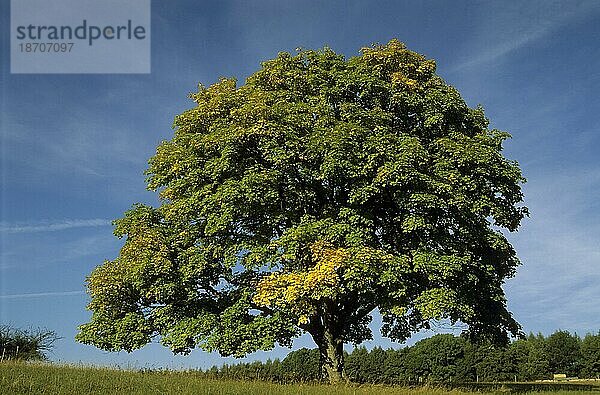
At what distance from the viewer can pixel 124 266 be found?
87.1 feet

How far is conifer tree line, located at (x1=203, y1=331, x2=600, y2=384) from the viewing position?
198 feet

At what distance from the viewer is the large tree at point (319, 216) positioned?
2414cm

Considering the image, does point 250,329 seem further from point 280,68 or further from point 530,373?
point 530,373

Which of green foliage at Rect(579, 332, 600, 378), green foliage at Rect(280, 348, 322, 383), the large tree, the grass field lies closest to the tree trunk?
the large tree

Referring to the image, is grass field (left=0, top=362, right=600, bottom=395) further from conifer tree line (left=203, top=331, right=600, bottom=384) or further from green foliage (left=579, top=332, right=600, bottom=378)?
green foliage (left=579, top=332, right=600, bottom=378)

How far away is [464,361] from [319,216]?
40820mm

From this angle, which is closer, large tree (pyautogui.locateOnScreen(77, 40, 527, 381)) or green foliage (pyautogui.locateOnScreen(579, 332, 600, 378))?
large tree (pyautogui.locateOnScreen(77, 40, 527, 381))

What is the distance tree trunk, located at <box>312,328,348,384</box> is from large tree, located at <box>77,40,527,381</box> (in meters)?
0.07

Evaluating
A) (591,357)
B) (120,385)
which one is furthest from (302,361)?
(120,385)

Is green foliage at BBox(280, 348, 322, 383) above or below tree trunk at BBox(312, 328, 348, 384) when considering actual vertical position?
below

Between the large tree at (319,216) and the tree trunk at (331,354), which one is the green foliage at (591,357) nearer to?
the large tree at (319,216)

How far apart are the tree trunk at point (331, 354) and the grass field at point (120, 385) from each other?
3.76 metres

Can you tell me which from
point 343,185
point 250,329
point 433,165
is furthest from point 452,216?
point 250,329

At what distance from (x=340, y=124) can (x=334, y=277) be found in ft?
20.6
